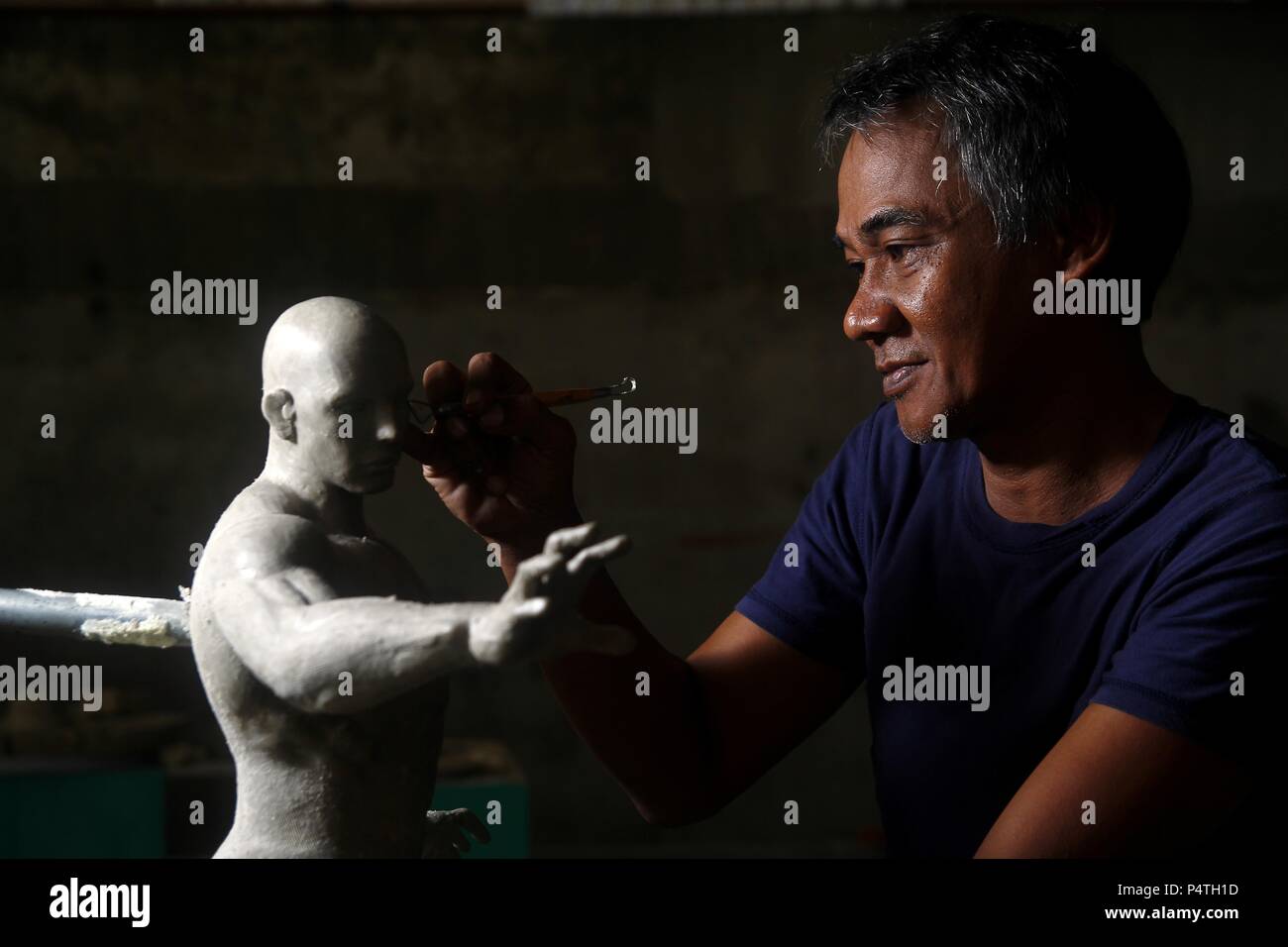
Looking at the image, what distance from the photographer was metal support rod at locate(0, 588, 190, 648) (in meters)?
1.29

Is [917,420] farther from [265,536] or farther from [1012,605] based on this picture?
[265,536]

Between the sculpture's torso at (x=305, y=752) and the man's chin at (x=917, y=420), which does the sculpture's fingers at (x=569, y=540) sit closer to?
the sculpture's torso at (x=305, y=752)

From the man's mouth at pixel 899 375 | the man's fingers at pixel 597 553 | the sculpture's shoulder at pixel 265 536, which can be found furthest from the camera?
the man's mouth at pixel 899 375

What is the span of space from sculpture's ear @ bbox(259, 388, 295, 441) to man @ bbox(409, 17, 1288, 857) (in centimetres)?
17

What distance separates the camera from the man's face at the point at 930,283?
5.08ft

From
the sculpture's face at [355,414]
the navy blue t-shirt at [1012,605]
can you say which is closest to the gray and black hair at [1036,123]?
the navy blue t-shirt at [1012,605]

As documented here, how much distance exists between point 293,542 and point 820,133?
88 centimetres

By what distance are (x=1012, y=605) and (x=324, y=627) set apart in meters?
0.89

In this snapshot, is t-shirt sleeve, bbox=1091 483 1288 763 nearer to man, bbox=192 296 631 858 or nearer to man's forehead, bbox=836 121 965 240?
man's forehead, bbox=836 121 965 240

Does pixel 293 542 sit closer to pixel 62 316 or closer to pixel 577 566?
pixel 577 566

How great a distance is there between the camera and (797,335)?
15.7ft

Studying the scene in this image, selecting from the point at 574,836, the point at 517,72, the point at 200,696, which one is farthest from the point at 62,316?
the point at 574,836

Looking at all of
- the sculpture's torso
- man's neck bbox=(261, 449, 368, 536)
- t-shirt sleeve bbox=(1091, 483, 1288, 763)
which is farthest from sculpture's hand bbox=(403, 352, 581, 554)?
t-shirt sleeve bbox=(1091, 483, 1288, 763)

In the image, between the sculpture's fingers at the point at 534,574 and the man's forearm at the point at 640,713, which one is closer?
the sculpture's fingers at the point at 534,574
